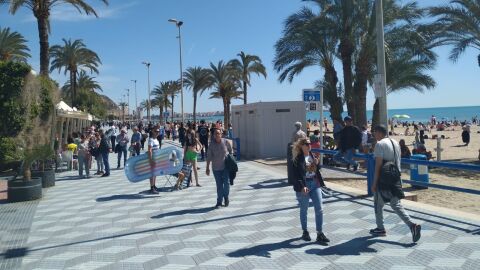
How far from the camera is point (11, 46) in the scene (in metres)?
30.5

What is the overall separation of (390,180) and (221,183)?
12.1 ft

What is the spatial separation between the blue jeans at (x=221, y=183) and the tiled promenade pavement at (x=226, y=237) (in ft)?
0.88

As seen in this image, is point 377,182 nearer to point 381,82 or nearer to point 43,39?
point 381,82

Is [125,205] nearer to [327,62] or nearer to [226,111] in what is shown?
[327,62]

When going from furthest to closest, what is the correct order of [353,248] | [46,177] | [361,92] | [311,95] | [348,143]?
[361,92] < [311,95] < [46,177] < [348,143] < [353,248]

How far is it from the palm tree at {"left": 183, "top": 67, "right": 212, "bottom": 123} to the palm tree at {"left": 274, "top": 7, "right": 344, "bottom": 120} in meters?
17.7

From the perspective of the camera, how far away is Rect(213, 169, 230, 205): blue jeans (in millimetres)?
8750

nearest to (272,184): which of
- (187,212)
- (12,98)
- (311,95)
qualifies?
(311,95)

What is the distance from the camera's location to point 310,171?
20.3 feet

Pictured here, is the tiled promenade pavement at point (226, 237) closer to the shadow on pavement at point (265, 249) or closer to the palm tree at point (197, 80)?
the shadow on pavement at point (265, 249)

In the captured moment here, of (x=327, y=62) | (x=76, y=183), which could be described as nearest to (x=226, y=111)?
(x=327, y=62)

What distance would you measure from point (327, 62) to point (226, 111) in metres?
19.5

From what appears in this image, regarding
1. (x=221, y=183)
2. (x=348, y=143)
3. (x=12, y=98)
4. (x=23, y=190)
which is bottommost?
(x=23, y=190)

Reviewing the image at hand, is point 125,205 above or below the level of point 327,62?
below
